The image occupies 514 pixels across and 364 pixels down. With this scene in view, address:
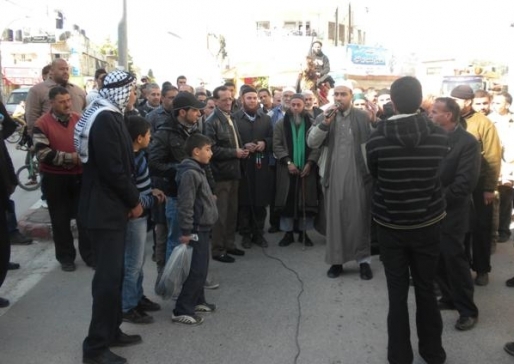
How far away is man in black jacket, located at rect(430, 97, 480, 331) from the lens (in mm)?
4023

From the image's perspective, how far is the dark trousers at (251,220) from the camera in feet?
22.2

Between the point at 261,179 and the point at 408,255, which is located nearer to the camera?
the point at 408,255

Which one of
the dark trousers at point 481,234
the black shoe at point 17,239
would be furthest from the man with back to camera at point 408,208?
the black shoe at point 17,239

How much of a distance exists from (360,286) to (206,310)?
1.60 meters

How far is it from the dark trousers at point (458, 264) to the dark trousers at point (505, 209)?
2.75 m

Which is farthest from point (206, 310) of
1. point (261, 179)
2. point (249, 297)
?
point (261, 179)

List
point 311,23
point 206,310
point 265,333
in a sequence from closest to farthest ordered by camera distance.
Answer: point 265,333, point 206,310, point 311,23

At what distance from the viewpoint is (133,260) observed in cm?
415

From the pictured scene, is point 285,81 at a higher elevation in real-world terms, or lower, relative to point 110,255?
higher

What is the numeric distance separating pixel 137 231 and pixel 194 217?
506mm

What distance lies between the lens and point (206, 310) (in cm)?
462

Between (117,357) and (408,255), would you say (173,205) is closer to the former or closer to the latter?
(117,357)

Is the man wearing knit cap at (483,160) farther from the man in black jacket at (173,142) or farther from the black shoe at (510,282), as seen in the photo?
A: the man in black jacket at (173,142)

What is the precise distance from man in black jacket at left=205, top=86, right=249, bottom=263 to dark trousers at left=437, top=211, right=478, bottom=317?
2.61 metres
